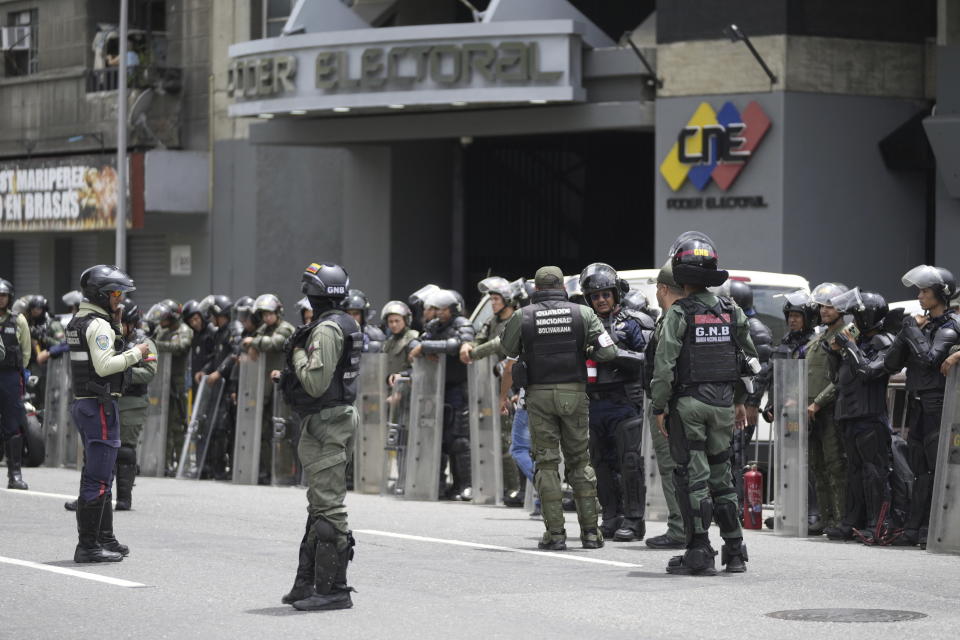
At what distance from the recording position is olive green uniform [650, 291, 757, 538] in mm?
11203

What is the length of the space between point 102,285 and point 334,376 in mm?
2628

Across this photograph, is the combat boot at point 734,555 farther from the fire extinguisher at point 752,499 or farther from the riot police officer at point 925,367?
the fire extinguisher at point 752,499

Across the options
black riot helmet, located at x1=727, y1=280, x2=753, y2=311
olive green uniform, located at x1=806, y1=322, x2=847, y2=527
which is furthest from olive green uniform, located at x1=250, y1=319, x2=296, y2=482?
olive green uniform, located at x1=806, y1=322, x2=847, y2=527

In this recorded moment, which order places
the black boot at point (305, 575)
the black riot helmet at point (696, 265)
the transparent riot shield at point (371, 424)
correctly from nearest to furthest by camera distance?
the black boot at point (305, 575) → the black riot helmet at point (696, 265) → the transparent riot shield at point (371, 424)

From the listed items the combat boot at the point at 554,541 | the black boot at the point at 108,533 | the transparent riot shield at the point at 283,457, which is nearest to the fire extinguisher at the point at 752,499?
the combat boot at the point at 554,541

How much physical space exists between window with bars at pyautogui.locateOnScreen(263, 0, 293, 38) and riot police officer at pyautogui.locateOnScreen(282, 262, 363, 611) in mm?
24036

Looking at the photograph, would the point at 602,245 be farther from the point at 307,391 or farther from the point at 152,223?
the point at 307,391

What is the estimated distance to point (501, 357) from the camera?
52.7 feet

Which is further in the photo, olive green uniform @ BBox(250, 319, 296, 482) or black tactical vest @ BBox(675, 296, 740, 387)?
olive green uniform @ BBox(250, 319, 296, 482)

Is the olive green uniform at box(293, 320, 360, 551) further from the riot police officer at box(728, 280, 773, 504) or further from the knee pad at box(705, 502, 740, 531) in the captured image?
the riot police officer at box(728, 280, 773, 504)

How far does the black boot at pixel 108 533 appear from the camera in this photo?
11953mm

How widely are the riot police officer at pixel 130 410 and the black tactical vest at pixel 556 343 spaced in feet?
9.83

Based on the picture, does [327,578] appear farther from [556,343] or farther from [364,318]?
[364,318]

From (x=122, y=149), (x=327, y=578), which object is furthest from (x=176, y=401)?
(x=122, y=149)
